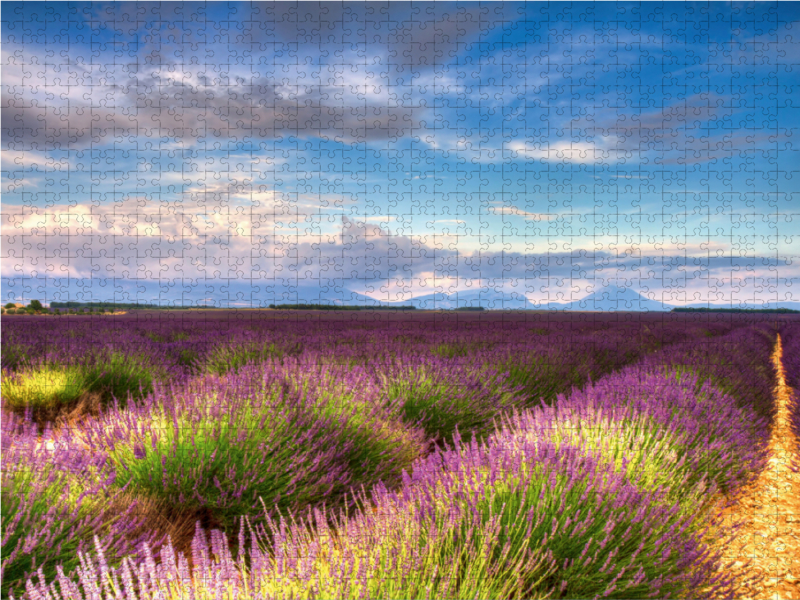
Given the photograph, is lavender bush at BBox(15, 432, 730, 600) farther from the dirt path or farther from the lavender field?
the dirt path

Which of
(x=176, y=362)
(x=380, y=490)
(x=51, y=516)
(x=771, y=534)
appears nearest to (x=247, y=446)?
(x=380, y=490)

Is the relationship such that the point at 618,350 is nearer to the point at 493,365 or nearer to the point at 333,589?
the point at 493,365

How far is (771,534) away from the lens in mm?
3627

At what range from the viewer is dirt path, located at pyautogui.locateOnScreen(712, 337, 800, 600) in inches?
116

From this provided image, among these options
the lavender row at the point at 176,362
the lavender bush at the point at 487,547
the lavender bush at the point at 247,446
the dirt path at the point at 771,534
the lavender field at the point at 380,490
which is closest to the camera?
the lavender bush at the point at 487,547

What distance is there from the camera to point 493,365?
6836 millimetres

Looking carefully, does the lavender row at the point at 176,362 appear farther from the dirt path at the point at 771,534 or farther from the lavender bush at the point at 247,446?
the dirt path at the point at 771,534

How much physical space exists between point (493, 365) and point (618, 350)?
14.2 ft

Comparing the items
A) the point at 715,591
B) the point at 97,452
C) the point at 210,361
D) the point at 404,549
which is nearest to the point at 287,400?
the point at 97,452

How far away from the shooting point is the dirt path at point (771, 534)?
2957mm

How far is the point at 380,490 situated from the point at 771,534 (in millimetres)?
2890

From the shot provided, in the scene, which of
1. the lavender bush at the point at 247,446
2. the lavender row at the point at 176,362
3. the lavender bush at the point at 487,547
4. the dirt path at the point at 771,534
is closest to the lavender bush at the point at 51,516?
the lavender bush at the point at 487,547

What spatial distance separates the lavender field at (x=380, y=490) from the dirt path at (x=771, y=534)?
0.18 meters

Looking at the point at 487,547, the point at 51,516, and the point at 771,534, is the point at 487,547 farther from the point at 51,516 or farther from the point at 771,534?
the point at 771,534
